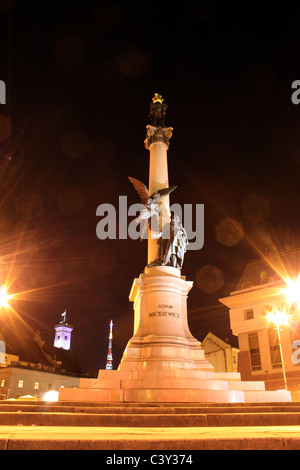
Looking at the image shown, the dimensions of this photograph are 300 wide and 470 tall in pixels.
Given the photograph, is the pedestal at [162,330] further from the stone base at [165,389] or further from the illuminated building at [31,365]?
the illuminated building at [31,365]

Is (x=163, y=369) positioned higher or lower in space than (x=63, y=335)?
lower

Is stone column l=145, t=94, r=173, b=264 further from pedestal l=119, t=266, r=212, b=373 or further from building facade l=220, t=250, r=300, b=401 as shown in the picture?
building facade l=220, t=250, r=300, b=401

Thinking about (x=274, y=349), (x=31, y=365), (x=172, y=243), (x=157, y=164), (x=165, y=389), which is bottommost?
(x=165, y=389)

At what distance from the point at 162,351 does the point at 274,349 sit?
20690 mm

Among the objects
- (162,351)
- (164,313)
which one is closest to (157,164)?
(164,313)

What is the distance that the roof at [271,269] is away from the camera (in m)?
35.5

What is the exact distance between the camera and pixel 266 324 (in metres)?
33.0

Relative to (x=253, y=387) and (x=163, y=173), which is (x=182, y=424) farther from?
(x=163, y=173)

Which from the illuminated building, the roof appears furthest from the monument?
the illuminated building

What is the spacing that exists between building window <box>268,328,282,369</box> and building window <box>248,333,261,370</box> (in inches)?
57.2

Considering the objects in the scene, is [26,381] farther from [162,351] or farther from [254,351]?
[162,351]

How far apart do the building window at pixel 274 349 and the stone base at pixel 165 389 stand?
17628 mm

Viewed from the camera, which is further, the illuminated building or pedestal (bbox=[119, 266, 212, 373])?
the illuminated building

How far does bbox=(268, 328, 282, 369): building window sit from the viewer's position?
31047 mm
